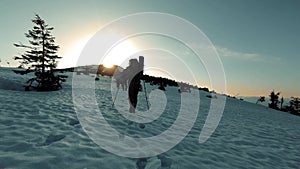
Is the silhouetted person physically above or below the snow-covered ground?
above

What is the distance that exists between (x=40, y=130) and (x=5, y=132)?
934 millimetres

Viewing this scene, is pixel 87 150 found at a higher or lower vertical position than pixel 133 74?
lower

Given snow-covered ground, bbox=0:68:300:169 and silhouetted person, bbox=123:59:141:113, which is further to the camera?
silhouetted person, bbox=123:59:141:113

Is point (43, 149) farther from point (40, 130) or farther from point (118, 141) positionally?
point (118, 141)

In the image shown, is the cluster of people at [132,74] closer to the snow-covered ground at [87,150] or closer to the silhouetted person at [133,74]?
the silhouetted person at [133,74]

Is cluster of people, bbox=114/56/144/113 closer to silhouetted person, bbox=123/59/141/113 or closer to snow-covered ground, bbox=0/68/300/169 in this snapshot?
silhouetted person, bbox=123/59/141/113

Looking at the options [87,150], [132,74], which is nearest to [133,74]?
[132,74]

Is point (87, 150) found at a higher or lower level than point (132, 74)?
lower

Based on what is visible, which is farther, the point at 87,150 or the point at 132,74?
the point at 132,74

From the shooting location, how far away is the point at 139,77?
11.3m

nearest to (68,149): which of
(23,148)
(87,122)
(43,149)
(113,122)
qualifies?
(43,149)

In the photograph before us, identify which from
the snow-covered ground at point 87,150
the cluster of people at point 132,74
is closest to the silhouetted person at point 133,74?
the cluster of people at point 132,74

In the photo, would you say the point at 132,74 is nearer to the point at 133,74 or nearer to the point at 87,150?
the point at 133,74

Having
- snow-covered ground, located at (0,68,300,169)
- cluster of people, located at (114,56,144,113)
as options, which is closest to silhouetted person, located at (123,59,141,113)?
cluster of people, located at (114,56,144,113)
